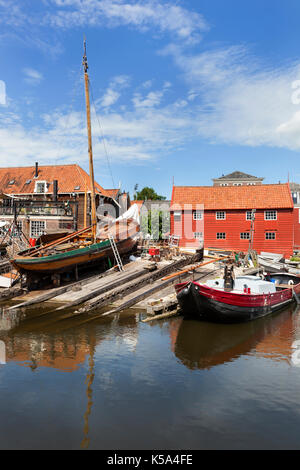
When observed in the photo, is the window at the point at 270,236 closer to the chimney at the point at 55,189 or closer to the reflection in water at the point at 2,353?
the chimney at the point at 55,189

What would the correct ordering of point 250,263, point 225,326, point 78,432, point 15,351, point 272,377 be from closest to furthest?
1. point 78,432
2. point 272,377
3. point 15,351
4. point 225,326
5. point 250,263

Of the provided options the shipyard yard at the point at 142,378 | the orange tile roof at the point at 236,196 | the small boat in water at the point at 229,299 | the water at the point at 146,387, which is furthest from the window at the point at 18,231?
the orange tile roof at the point at 236,196

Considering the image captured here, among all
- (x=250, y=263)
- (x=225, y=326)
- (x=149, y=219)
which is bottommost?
(x=225, y=326)

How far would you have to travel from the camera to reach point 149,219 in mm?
49562

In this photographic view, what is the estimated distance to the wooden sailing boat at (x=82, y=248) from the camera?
21719mm

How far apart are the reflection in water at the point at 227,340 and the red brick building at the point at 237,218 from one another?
69.7ft

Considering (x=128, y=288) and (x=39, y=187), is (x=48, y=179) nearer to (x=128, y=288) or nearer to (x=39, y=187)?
(x=39, y=187)

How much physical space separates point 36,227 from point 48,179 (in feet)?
29.0

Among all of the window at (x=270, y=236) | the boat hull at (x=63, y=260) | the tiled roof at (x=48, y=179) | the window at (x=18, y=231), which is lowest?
the boat hull at (x=63, y=260)

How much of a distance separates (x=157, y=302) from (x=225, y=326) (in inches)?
161
